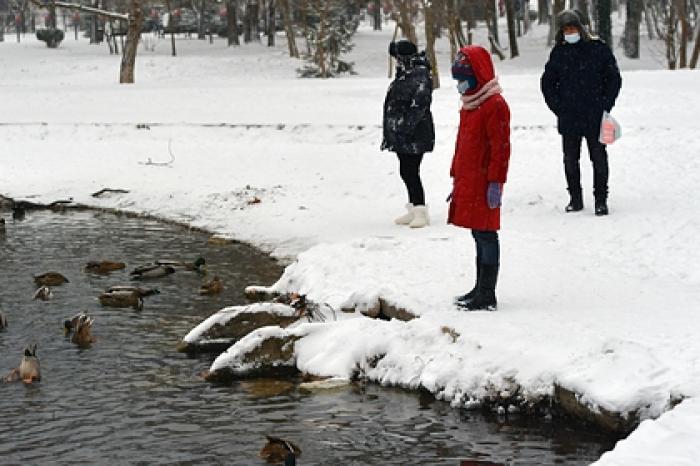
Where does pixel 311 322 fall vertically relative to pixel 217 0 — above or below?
below

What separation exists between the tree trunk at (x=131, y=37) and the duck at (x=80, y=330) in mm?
26210

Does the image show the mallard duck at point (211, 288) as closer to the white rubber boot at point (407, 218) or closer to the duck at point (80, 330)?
the duck at point (80, 330)

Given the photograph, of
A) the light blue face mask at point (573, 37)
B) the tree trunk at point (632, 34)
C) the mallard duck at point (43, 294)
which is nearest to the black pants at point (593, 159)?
the light blue face mask at point (573, 37)

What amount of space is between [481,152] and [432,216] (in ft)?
17.8

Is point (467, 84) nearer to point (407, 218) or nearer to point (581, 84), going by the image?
point (581, 84)

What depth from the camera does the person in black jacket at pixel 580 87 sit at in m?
11.4

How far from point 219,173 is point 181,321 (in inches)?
365

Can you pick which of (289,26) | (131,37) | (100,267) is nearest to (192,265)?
(100,267)

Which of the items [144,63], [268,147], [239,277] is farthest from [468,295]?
[144,63]

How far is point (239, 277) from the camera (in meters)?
11.9

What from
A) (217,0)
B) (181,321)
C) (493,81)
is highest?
(217,0)

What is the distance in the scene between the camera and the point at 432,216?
13648 mm

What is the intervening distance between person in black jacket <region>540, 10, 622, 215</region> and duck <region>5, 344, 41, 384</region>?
6308 mm

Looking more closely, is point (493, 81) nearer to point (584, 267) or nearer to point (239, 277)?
point (584, 267)
